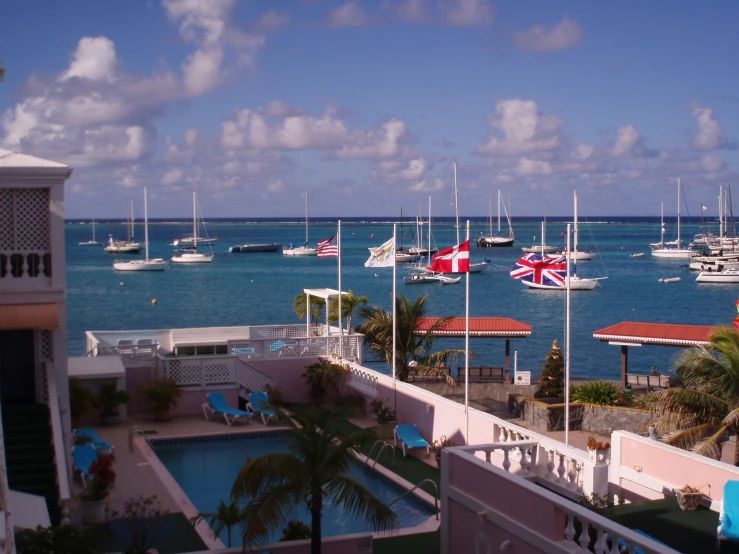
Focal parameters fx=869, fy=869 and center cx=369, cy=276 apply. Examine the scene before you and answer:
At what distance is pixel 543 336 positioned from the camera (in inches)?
2126

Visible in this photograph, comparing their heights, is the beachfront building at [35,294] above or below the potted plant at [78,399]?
above

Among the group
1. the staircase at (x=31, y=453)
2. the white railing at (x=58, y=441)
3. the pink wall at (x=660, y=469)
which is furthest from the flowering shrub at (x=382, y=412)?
the staircase at (x=31, y=453)

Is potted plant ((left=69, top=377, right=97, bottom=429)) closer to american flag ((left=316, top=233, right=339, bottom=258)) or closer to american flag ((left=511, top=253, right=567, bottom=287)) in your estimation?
american flag ((left=316, top=233, right=339, bottom=258))

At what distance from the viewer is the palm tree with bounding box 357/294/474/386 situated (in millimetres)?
23234

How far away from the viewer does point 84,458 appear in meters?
16.2

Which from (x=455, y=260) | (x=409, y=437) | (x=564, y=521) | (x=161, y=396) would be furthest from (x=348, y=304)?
(x=564, y=521)

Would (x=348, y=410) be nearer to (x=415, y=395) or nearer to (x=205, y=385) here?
(x=415, y=395)

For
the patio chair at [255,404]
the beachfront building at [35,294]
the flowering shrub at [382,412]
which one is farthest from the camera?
the patio chair at [255,404]

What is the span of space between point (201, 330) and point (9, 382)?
10464 millimetres

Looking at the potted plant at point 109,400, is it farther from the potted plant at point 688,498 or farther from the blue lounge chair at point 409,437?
the potted plant at point 688,498

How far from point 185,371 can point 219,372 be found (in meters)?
0.87

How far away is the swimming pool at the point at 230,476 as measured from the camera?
1478 cm

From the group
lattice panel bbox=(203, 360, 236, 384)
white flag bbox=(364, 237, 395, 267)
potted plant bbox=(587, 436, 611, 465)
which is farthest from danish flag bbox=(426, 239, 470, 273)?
lattice panel bbox=(203, 360, 236, 384)

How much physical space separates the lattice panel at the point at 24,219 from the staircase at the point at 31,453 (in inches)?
115
